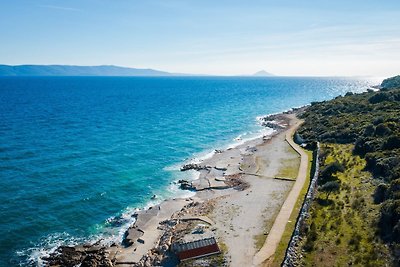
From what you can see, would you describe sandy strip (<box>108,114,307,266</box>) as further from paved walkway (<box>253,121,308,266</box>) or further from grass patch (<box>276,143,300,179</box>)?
grass patch (<box>276,143,300,179</box>)

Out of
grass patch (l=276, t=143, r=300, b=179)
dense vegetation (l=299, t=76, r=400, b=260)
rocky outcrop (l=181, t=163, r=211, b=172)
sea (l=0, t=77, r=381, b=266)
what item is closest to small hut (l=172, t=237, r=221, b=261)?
sea (l=0, t=77, r=381, b=266)

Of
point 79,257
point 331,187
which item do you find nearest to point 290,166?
point 331,187

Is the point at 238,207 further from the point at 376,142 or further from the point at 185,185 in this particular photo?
the point at 376,142

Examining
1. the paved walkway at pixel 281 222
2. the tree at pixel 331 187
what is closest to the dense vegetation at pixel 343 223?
the tree at pixel 331 187

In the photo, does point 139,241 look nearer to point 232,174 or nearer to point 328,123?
point 232,174

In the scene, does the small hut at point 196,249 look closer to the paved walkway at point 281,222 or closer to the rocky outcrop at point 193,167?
the paved walkway at point 281,222

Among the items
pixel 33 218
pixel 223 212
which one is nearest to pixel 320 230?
pixel 223 212
